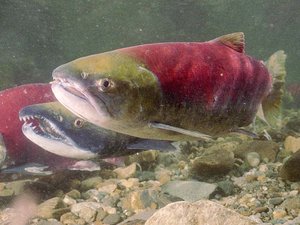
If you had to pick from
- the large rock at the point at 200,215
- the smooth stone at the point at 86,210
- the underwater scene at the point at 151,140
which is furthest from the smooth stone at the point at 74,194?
the large rock at the point at 200,215

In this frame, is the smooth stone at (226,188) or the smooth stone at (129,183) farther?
the smooth stone at (129,183)

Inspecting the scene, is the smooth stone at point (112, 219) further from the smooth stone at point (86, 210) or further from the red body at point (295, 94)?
the red body at point (295, 94)

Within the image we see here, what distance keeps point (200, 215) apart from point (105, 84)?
95cm

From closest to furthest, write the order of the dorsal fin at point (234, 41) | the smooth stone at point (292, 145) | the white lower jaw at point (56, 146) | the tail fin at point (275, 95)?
the dorsal fin at point (234, 41) → the tail fin at point (275, 95) → the white lower jaw at point (56, 146) → the smooth stone at point (292, 145)

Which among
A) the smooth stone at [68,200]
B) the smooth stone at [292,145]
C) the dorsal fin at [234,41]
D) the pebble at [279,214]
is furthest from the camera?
the smooth stone at [292,145]

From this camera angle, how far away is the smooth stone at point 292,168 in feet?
12.4

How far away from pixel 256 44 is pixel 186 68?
5954 centimetres

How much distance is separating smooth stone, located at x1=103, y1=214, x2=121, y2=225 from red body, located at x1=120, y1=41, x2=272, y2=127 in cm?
163

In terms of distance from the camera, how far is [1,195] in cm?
457

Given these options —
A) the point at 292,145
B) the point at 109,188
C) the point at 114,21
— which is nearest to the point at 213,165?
the point at 109,188

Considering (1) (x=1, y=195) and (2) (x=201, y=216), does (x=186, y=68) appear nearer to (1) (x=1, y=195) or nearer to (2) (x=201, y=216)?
(2) (x=201, y=216)

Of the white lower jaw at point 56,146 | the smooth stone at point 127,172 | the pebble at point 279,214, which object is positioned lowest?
the smooth stone at point 127,172

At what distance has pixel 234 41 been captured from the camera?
2.68 m

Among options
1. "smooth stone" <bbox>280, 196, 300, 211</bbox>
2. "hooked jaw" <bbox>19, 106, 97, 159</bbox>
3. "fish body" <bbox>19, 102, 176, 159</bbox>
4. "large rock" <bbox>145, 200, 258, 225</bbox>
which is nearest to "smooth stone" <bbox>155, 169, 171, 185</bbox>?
"fish body" <bbox>19, 102, 176, 159</bbox>
